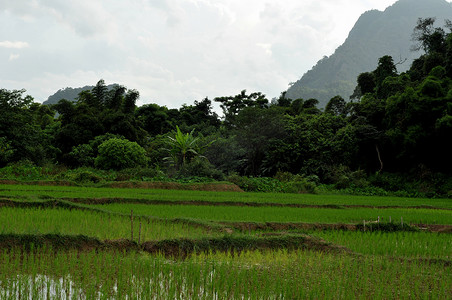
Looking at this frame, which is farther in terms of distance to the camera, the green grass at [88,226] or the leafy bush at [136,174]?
the leafy bush at [136,174]

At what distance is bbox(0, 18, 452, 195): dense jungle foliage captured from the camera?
56.6 feet

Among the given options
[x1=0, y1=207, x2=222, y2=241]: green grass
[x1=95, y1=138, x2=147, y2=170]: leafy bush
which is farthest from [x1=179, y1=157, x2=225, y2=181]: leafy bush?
[x1=0, y1=207, x2=222, y2=241]: green grass

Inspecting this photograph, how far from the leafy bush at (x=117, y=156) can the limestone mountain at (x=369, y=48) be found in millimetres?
54000

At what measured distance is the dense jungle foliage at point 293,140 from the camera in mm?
17250

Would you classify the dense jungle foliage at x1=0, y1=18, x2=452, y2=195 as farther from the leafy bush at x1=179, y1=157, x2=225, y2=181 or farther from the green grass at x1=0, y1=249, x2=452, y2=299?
the green grass at x1=0, y1=249, x2=452, y2=299

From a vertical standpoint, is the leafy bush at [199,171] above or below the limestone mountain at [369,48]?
below

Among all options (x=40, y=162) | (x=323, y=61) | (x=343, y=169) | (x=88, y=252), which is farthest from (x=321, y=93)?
(x=88, y=252)

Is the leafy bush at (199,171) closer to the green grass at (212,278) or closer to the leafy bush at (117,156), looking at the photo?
the leafy bush at (117,156)

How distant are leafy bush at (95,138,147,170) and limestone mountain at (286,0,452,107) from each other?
54000 mm

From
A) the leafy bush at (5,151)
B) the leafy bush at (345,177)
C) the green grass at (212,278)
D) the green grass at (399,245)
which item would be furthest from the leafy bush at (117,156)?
the green grass at (212,278)

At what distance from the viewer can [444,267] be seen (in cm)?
445

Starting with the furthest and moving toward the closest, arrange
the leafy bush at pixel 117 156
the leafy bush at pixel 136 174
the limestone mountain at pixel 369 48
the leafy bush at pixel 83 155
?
1. the limestone mountain at pixel 369 48
2. the leafy bush at pixel 83 155
3. the leafy bush at pixel 117 156
4. the leafy bush at pixel 136 174

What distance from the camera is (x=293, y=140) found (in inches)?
853

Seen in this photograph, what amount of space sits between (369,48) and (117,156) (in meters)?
112
